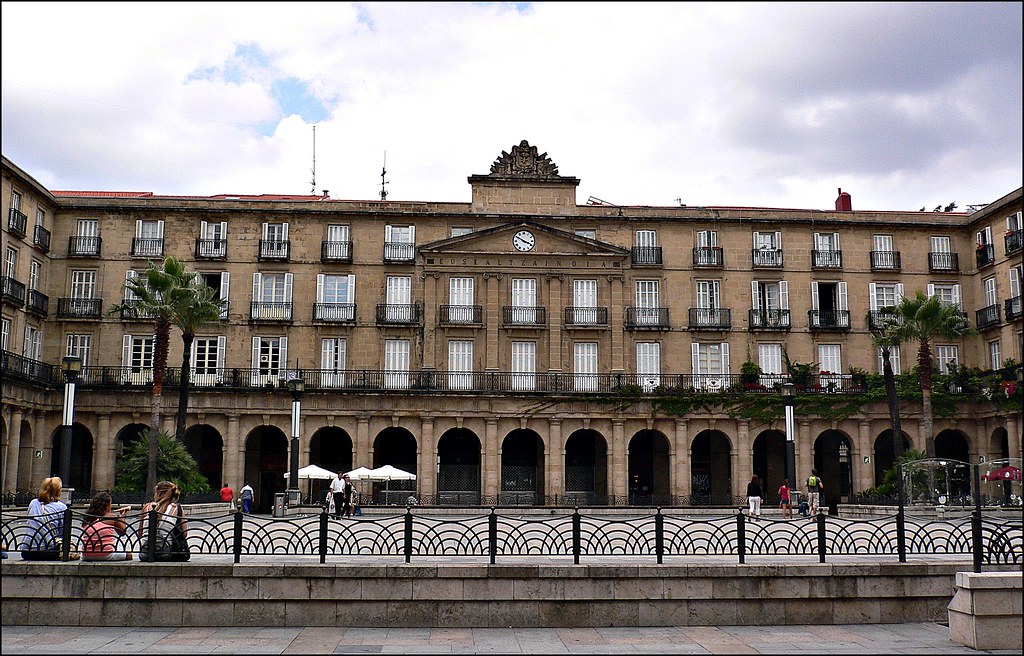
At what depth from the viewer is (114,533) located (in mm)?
15664

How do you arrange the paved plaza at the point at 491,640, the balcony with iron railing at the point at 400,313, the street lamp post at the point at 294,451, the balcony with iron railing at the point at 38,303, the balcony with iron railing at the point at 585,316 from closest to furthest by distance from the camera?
1. the paved plaza at the point at 491,640
2. the street lamp post at the point at 294,451
3. the balcony with iron railing at the point at 38,303
4. the balcony with iron railing at the point at 400,313
5. the balcony with iron railing at the point at 585,316

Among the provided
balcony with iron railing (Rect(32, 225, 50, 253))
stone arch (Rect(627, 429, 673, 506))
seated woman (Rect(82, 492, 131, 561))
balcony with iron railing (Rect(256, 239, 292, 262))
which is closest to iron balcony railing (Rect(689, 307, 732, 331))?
stone arch (Rect(627, 429, 673, 506))

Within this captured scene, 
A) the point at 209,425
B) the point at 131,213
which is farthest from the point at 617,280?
the point at 131,213

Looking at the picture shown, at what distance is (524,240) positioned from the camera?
46.1 metres

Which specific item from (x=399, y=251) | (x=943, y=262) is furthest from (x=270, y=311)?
(x=943, y=262)

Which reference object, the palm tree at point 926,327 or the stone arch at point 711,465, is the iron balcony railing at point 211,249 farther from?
the palm tree at point 926,327

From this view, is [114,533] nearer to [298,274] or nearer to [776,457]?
[298,274]

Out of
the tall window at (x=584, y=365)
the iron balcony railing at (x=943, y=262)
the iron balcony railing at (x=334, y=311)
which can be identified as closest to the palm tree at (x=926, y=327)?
the iron balcony railing at (x=943, y=262)

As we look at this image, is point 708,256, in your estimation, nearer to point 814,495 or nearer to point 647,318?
point 647,318

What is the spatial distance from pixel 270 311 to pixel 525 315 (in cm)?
1249

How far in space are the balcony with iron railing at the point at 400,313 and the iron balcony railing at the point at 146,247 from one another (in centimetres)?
1121

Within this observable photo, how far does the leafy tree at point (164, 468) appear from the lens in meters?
36.2

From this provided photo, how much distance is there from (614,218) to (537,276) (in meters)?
5.02

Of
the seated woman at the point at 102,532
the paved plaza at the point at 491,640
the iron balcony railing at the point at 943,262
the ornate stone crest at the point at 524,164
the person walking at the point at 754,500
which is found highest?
the ornate stone crest at the point at 524,164
